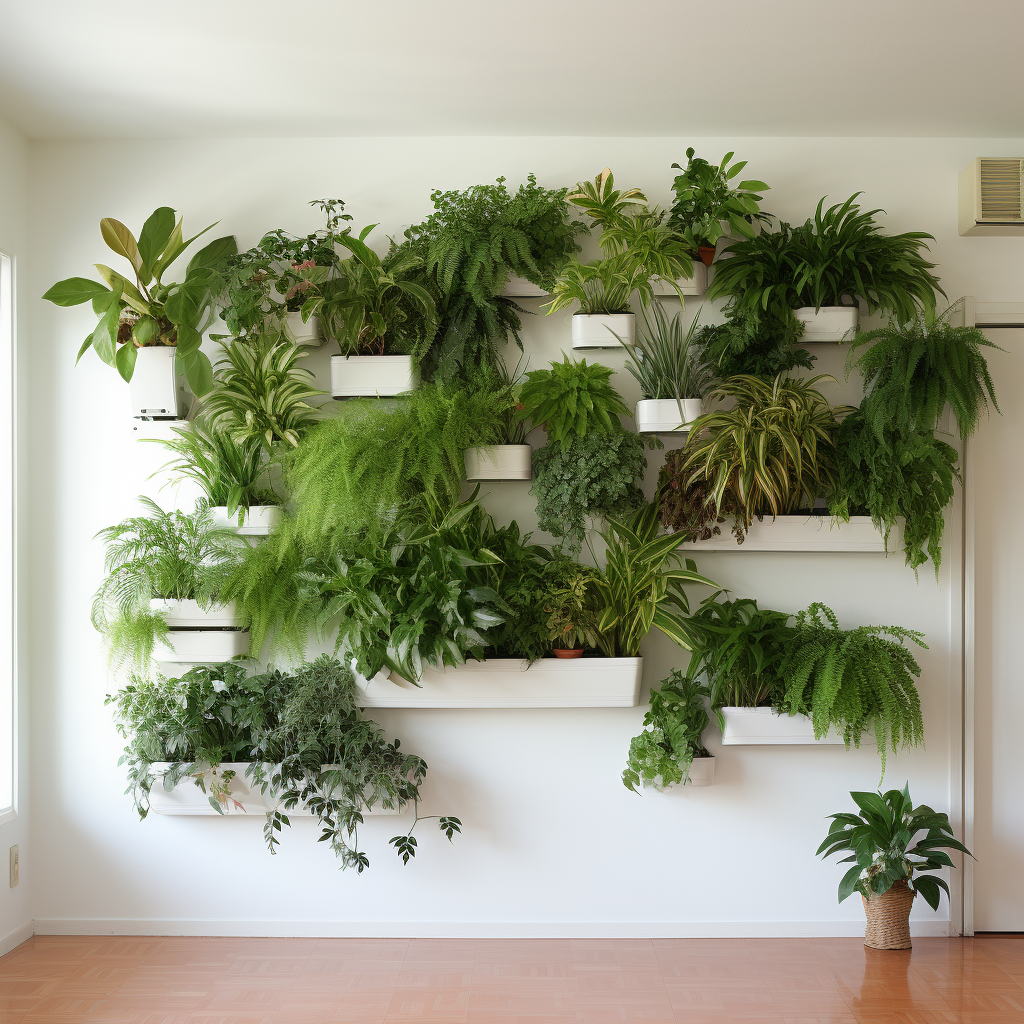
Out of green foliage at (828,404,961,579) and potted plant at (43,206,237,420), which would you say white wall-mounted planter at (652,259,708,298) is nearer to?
green foliage at (828,404,961,579)

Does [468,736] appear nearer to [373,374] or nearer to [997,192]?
[373,374]

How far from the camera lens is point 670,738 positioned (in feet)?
10.00

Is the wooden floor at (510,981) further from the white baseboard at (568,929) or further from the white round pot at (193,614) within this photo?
the white round pot at (193,614)

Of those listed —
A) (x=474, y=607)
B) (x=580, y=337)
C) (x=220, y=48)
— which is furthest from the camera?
(x=580, y=337)

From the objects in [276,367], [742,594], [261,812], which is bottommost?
[261,812]

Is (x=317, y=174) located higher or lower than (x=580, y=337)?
higher

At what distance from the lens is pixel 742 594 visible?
329cm

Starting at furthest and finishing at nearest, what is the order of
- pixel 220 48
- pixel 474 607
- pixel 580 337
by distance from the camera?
pixel 580 337
pixel 474 607
pixel 220 48

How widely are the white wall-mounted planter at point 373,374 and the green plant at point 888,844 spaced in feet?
7.62

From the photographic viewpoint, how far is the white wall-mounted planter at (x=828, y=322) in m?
3.16

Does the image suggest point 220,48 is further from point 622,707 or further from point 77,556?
point 622,707

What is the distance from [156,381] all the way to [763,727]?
104 inches

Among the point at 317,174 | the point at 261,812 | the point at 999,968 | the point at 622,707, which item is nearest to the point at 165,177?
the point at 317,174

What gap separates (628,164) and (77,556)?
9.04 feet
